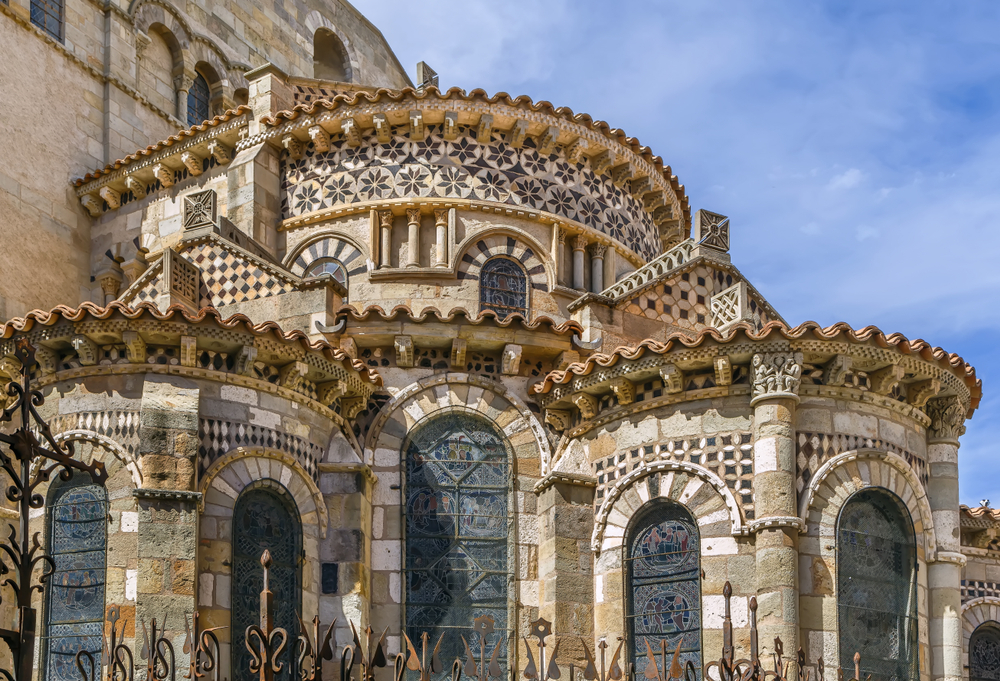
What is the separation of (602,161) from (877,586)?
760cm

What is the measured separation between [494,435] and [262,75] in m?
6.72

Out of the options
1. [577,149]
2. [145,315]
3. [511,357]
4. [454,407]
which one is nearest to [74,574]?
[145,315]

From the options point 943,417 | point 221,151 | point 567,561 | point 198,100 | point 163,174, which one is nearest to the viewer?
point 567,561

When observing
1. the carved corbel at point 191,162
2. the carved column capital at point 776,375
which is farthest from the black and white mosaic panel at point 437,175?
the carved column capital at point 776,375

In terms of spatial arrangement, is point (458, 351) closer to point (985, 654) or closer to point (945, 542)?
point (945, 542)

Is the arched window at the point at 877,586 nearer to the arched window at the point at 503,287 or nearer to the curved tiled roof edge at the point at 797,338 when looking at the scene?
the curved tiled roof edge at the point at 797,338

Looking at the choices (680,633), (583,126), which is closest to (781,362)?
(680,633)

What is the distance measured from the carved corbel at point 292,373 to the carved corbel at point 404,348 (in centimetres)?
160

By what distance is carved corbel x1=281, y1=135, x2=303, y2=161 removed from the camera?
61.9ft

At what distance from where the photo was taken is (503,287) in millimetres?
18422

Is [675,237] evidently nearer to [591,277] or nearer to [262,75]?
[591,277]

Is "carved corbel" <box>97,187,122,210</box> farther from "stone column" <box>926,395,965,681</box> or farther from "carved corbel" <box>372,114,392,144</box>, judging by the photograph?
"stone column" <box>926,395,965,681</box>

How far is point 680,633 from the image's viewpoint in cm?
1419

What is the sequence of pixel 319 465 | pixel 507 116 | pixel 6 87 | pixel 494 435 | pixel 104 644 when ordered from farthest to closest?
pixel 6 87 → pixel 507 116 → pixel 494 435 → pixel 319 465 → pixel 104 644
